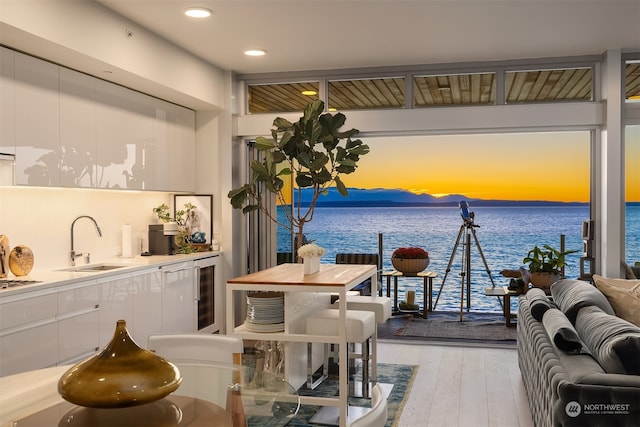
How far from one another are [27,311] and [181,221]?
112 inches

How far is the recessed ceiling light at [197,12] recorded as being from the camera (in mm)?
4406

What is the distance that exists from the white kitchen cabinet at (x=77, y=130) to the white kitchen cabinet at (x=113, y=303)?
76 centimetres

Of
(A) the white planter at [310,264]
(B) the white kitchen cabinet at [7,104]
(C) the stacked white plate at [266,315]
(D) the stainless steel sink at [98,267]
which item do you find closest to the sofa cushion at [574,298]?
(A) the white planter at [310,264]

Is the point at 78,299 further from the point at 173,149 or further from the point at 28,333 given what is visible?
the point at 173,149

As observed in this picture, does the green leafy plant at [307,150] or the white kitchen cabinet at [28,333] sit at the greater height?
the green leafy plant at [307,150]

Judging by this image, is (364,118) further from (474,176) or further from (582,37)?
(474,176)

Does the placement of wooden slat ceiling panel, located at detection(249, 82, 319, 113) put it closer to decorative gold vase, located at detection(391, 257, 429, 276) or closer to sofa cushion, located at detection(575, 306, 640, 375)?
decorative gold vase, located at detection(391, 257, 429, 276)

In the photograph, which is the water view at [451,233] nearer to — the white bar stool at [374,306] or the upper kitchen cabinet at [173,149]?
the upper kitchen cabinet at [173,149]

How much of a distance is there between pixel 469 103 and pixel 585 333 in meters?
3.46

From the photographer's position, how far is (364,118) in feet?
20.4

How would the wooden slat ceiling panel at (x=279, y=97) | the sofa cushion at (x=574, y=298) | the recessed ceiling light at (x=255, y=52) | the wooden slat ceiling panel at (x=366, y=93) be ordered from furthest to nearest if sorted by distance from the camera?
the wooden slat ceiling panel at (x=279, y=97) < the wooden slat ceiling panel at (x=366, y=93) < the recessed ceiling light at (x=255, y=52) < the sofa cushion at (x=574, y=298)

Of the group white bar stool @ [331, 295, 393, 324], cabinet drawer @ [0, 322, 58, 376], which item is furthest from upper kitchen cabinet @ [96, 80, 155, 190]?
white bar stool @ [331, 295, 393, 324]

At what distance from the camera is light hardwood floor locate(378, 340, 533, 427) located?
13.0ft

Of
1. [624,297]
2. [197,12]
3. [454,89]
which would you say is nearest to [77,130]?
[197,12]
